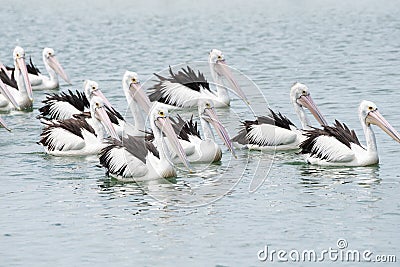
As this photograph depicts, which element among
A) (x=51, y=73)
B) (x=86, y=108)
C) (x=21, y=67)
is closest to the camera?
(x=86, y=108)

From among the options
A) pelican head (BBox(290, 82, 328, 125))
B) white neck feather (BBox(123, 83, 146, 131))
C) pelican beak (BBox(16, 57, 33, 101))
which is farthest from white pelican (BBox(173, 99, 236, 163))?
pelican beak (BBox(16, 57, 33, 101))

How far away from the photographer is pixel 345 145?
934cm

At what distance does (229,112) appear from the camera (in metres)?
12.7

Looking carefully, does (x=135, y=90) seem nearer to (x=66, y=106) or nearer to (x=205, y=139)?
(x=205, y=139)

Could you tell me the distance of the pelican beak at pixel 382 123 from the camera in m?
9.38

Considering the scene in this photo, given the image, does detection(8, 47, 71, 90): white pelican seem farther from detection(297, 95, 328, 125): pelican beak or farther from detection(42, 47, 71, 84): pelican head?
detection(297, 95, 328, 125): pelican beak

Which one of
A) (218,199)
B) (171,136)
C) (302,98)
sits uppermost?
(302,98)

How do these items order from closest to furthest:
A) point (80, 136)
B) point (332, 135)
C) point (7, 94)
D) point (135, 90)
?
point (332, 135) < point (80, 136) < point (135, 90) < point (7, 94)

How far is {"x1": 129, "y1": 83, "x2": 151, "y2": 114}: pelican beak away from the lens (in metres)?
10.5

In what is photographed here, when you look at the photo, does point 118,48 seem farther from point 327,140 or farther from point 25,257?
point 25,257

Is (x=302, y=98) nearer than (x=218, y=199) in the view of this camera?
No

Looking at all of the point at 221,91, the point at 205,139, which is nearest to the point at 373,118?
the point at 205,139

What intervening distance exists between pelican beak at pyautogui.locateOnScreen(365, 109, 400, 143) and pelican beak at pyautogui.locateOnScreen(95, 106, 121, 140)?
2584mm

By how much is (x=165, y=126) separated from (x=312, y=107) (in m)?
2.29
